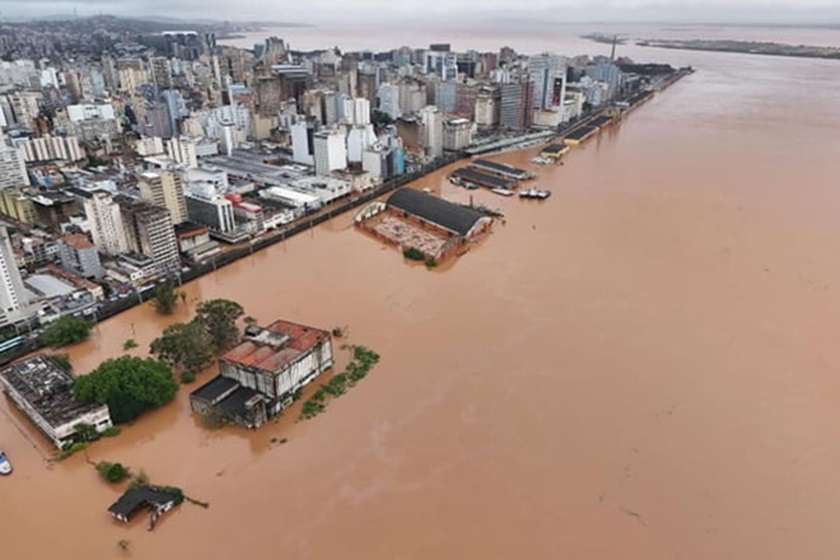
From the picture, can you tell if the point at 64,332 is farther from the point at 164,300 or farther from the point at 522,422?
the point at 522,422

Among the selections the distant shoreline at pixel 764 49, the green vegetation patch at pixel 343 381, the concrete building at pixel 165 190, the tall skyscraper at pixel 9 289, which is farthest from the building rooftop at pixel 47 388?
the distant shoreline at pixel 764 49

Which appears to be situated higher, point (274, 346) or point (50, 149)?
point (50, 149)

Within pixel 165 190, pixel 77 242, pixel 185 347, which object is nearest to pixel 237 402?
pixel 185 347

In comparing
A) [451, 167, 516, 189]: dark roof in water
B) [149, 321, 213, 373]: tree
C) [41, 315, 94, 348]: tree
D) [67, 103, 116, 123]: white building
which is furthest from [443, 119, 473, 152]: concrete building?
[41, 315, 94, 348]: tree

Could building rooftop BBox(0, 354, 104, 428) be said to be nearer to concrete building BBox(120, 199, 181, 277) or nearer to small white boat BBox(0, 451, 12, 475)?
small white boat BBox(0, 451, 12, 475)

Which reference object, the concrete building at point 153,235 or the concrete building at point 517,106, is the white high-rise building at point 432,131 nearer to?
the concrete building at point 517,106

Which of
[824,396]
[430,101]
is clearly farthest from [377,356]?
[430,101]

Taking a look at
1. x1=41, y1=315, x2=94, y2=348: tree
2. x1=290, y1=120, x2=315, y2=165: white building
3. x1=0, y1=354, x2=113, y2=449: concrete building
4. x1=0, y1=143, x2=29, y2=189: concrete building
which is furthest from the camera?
x1=290, y1=120, x2=315, y2=165: white building
